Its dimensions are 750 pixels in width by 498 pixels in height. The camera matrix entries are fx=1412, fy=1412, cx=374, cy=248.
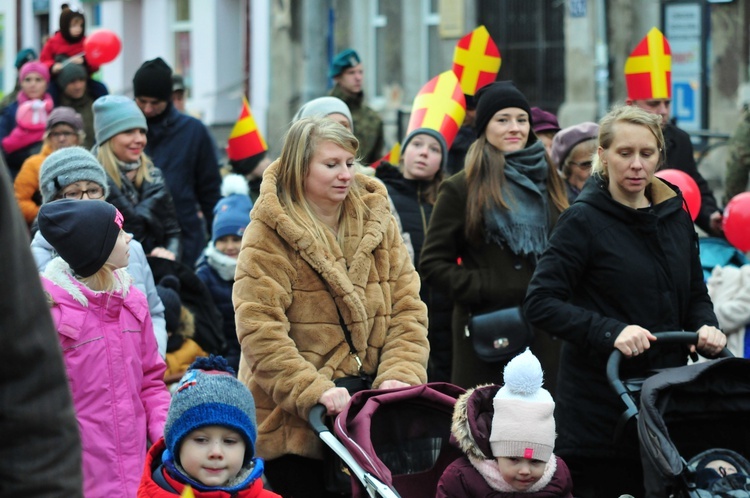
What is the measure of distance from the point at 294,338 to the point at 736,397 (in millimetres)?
1571

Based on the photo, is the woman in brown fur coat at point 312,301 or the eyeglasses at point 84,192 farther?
the eyeglasses at point 84,192

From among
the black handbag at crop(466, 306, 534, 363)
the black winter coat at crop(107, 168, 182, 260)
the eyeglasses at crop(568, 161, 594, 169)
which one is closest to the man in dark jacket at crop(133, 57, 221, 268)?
the black winter coat at crop(107, 168, 182, 260)

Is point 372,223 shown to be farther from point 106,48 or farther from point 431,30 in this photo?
point 431,30

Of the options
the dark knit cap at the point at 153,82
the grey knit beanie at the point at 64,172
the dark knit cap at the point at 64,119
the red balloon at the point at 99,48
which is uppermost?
the red balloon at the point at 99,48

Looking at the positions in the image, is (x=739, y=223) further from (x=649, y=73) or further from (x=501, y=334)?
(x=501, y=334)

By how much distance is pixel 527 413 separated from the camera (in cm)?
452

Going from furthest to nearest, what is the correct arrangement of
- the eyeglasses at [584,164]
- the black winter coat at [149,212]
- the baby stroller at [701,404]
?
the eyeglasses at [584,164] → the black winter coat at [149,212] → the baby stroller at [701,404]

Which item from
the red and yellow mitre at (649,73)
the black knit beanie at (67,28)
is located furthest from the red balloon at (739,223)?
the black knit beanie at (67,28)

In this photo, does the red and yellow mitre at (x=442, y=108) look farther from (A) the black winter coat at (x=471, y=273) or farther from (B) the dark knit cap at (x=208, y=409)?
(B) the dark knit cap at (x=208, y=409)

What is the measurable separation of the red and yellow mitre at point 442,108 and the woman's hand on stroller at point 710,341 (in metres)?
3.28

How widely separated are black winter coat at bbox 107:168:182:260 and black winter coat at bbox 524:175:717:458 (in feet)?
8.52

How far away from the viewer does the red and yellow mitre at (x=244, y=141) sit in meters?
10.5

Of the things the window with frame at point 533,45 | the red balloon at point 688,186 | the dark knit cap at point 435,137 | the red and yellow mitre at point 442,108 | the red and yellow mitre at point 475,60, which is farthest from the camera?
the window with frame at point 533,45

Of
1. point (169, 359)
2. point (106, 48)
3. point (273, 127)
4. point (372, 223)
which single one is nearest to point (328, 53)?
point (273, 127)
